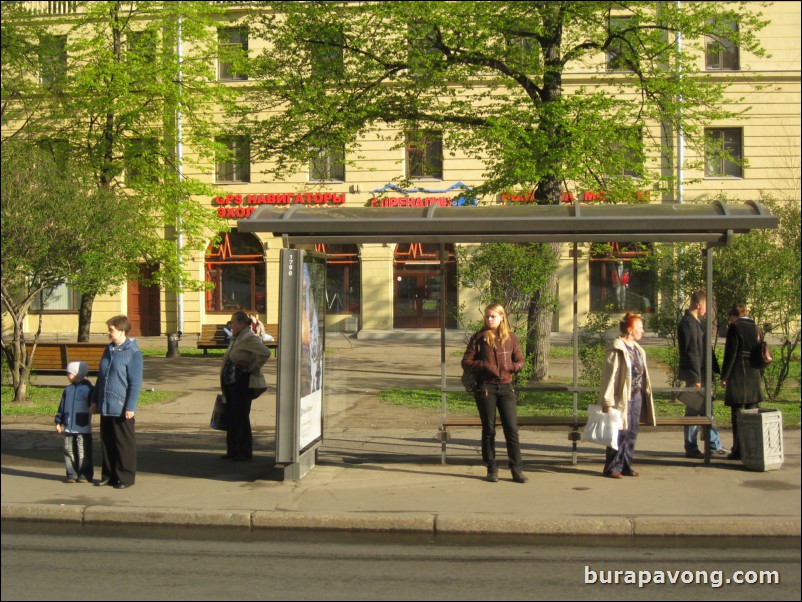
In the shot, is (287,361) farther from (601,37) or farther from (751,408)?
(601,37)

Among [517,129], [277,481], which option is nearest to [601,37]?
[517,129]

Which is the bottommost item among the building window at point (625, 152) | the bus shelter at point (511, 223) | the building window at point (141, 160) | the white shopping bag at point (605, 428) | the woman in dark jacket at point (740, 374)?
the white shopping bag at point (605, 428)

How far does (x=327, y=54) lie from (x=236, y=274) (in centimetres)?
1571

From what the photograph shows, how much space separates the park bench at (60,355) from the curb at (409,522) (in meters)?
10.1

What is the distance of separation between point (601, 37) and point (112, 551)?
A: 45.8ft

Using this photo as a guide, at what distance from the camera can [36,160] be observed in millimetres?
14641

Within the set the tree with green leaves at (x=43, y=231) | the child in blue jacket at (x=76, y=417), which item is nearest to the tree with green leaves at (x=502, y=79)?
the tree with green leaves at (x=43, y=231)

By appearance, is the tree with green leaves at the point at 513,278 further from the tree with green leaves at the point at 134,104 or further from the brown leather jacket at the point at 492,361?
the tree with green leaves at the point at 134,104

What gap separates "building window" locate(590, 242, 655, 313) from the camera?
11.6 meters

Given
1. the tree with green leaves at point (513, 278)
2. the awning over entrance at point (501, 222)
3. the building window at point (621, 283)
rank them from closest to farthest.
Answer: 1. the awning over entrance at point (501, 222)
2. the building window at point (621, 283)
3. the tree with green leaves at point (513, 278)

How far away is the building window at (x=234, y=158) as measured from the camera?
19766mm

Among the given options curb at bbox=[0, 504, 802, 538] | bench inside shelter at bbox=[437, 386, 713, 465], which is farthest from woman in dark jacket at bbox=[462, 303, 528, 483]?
curb at bbox=[0, 504, 802, 538]

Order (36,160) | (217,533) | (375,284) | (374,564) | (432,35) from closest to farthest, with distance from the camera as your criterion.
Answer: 1. (374,564)
2. (217,533)
3. (36,160)
4. (432,35)
5. (375,284)

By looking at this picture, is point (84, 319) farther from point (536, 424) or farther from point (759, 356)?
point (759, 356)
